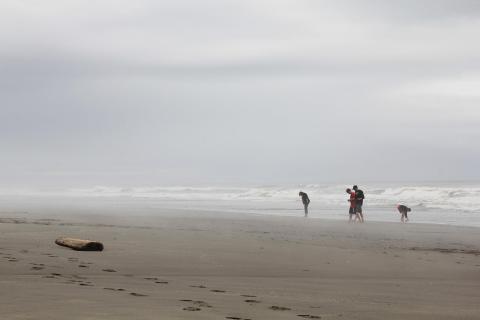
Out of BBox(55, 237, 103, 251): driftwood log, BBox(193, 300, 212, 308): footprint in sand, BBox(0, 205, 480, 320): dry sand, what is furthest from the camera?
BBox(55, 237, 103, 251): driftwood log

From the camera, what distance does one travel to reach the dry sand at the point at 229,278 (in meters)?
5.76

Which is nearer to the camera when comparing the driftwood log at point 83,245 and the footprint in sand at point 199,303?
the footprint in sand at point 199,303

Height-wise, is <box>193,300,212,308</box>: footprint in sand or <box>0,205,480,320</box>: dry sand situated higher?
<box>0,205,480,320</box>: dry sand

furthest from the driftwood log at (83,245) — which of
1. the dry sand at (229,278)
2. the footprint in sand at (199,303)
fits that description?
the footprint in sand at (199,303)

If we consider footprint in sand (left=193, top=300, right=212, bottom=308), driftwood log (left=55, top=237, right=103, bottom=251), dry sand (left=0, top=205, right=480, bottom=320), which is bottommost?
footprint in sand (left=193, top=300, right=212, bottom=308)

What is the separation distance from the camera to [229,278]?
871 cm

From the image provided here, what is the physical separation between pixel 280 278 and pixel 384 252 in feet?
17.2

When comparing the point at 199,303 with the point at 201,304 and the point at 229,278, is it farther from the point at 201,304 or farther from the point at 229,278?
the point at 229,278

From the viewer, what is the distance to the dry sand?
576 cm

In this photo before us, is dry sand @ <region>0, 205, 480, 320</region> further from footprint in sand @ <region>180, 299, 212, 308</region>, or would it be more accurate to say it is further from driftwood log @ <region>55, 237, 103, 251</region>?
driftwood log @ <region>55, 237, 103, 251</region>

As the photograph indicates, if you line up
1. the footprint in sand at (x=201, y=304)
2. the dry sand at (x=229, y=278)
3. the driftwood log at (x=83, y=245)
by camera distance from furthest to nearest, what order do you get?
the driftwood log at (x=83, y=245) → the footprint in sand at (x=201, y=304) → the dry sand at (x=229, y=278)

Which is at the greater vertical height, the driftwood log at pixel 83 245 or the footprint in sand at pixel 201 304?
the driftwood log at pixel 83 245

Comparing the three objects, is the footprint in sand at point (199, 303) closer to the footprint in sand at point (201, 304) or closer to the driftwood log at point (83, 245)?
the footprint in sand at point (201, 304)

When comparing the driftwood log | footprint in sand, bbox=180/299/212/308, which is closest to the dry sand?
footprint in sand, bbox=180/299/212/308
